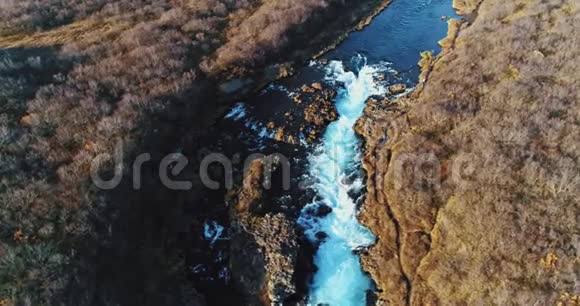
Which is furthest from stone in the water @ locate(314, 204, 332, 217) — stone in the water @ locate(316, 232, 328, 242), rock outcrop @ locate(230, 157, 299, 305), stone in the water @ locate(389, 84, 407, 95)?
stone in the water @ locate(389, 84, 407, 95)

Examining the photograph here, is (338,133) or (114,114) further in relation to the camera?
(338,133)

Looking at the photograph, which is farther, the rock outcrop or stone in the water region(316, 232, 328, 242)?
stone in the water region(316, 232, 328, 242)

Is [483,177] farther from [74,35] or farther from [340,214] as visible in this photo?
[74,35]

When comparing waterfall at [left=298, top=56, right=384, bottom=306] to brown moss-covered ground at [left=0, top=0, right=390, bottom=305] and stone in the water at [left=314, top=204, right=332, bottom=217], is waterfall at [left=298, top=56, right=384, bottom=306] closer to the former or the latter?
stone in the water at [left=314, top=204, right=332, bottom=217]

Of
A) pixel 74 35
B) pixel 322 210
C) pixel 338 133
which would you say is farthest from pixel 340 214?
pixel 74 35

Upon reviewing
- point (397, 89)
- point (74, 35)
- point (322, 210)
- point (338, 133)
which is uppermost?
point (74, 35)

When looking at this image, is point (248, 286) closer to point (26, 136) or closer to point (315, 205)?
point (315, 205)
